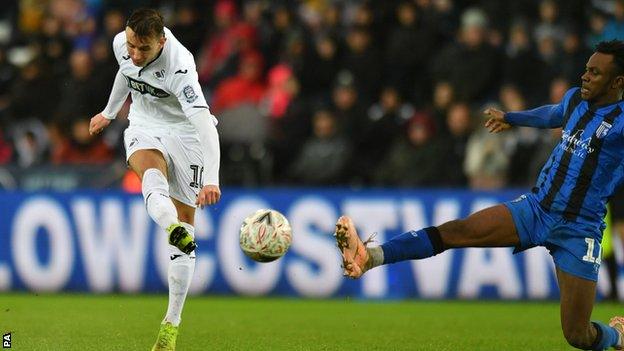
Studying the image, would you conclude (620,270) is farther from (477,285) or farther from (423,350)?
(423,350)

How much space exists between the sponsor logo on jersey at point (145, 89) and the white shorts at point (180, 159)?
0.87 ft

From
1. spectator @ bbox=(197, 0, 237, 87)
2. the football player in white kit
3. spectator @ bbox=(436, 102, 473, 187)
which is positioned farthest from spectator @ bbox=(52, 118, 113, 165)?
the football player in white kit

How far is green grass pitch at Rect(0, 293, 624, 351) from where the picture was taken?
931 centimetres

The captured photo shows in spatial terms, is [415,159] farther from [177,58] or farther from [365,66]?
[177,58]

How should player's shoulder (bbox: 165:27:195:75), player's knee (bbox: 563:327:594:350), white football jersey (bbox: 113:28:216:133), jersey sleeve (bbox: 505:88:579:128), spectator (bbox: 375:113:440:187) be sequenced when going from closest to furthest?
player's knee (bbox: 563:327:594:350), jersey sleeve (bbox: 505:88:579:128), white football jersey (bbox: 113:28:216:133), player's shoulder (bbox: 165:27:195:75), spectator (bbox: 375:113:440:187)

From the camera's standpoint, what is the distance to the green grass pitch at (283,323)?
931 cm

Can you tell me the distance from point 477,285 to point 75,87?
6.71 metres

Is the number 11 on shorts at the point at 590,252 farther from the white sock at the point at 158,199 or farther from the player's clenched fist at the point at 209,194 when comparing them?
the white sock at the point at 158,199

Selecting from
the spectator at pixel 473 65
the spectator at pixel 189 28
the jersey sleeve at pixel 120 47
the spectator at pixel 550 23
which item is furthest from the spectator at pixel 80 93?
the jersey sleeve at pixel 120 47

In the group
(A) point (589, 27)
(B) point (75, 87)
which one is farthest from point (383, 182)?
(B) point (75, 87)

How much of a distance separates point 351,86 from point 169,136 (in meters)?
7.13

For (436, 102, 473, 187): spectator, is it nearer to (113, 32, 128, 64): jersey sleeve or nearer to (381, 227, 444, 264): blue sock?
(113, 32, 128, 64): jersey sleeve

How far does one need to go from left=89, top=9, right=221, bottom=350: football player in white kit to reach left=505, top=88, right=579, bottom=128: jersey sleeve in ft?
6.70

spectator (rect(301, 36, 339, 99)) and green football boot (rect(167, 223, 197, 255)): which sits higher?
spectator (rect(301, 36, 339, 99))
